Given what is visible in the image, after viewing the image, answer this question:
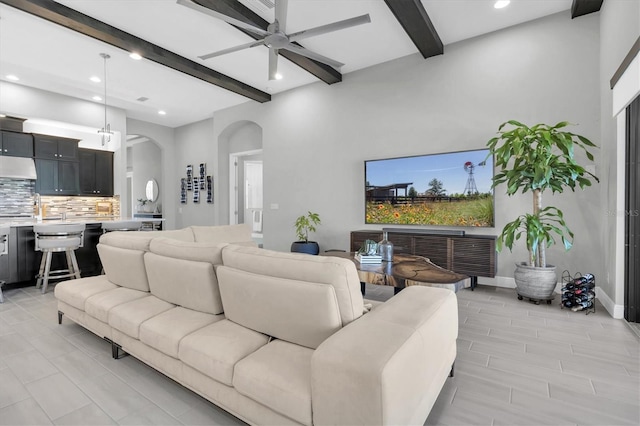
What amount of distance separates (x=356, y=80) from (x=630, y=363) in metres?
4.70

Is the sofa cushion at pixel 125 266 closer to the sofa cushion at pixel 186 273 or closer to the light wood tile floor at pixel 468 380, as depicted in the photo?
the sofa cushion at pixel 186 273

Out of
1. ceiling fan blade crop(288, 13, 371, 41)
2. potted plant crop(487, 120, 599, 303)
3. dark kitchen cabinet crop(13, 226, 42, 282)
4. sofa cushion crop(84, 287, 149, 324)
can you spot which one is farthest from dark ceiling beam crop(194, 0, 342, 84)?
dark kitchen cabinet crop(13, 226, 42, 282)

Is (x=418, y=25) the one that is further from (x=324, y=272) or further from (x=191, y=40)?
(x=324, y=272)

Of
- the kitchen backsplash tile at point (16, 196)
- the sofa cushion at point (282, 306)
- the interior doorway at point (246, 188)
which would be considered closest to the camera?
the sofa cushion at point (282, 306)

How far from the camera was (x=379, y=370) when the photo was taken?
1021mm

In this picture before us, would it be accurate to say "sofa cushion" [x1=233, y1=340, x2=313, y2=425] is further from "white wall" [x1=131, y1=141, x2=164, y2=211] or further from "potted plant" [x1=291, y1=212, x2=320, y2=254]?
"white wall" [x1=131, y1=141, x2=164, y2=211]

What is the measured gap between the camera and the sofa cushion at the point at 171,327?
1.75 m

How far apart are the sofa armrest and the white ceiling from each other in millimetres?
3505

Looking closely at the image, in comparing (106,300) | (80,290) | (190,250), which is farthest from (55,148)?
(190,250)

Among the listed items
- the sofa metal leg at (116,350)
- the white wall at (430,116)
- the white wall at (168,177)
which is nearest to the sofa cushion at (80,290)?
the sofa metal leg at (116,350)

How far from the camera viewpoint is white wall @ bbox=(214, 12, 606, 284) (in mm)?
3625

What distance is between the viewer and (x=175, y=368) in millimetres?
1755

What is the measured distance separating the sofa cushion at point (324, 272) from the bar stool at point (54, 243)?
12.3 ft

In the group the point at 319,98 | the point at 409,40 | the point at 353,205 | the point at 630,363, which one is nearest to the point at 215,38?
the point at 319,98
